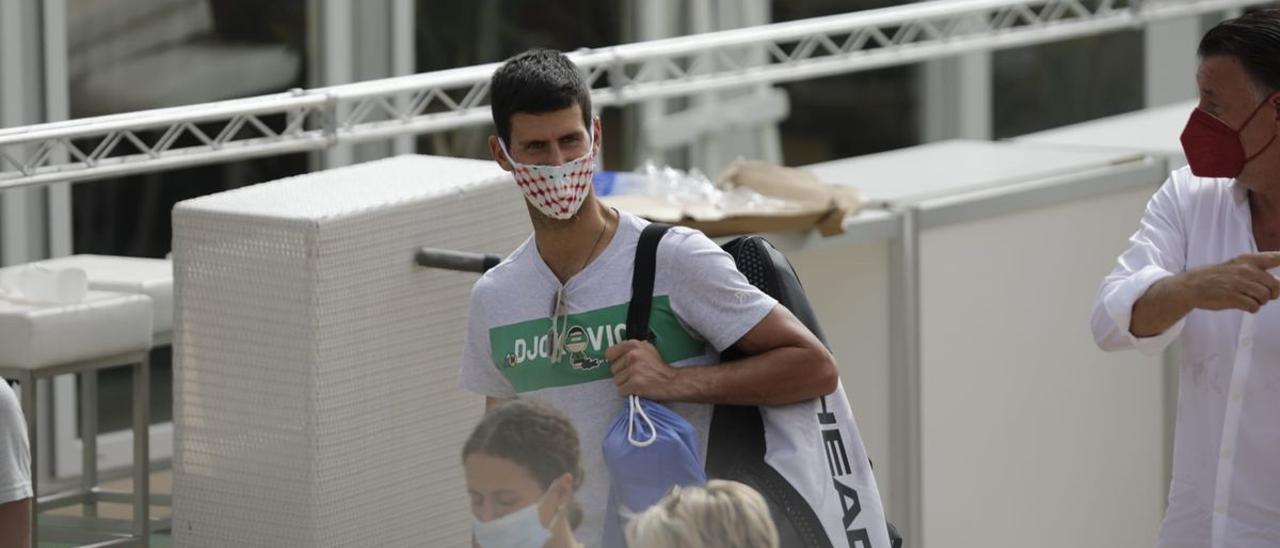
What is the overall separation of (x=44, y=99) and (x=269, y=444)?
13.9 feet

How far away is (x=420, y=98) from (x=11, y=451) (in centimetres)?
338

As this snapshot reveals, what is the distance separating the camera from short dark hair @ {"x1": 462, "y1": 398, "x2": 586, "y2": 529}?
10.4 ft

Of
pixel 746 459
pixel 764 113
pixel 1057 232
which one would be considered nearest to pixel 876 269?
pixel 1057 232

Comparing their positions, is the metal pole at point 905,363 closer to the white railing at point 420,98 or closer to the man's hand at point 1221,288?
the white railing at point 420,98

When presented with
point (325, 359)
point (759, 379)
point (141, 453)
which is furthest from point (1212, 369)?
point (141, 453)

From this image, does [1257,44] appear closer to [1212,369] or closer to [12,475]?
[1212,369]

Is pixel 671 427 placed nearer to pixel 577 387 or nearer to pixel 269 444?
pixel 577 387

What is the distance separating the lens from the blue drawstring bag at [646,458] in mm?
3146

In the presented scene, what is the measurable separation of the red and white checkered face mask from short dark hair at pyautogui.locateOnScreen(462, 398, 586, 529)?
12.5 inches

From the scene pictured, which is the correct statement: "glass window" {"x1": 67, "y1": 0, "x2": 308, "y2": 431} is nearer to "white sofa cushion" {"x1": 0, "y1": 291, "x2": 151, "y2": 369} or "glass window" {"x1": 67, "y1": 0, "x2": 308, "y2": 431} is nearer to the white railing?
the white railing

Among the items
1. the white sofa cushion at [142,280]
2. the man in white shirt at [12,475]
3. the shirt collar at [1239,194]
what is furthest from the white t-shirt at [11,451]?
the shirt collar at [1239,194]

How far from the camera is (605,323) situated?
3.27 meters

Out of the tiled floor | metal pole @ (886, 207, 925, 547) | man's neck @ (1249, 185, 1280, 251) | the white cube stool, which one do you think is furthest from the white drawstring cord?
metal pole @ (886, 207, 925, 547)

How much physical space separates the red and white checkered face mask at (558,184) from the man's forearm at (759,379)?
0.32 meters
